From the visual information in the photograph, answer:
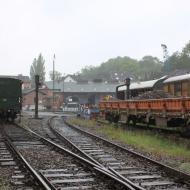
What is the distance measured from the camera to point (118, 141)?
18.5 m

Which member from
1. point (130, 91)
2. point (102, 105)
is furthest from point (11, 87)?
point (130, 91)

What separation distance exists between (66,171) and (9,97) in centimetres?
1974

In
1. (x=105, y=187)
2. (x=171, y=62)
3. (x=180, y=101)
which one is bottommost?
(x=105, y=187)

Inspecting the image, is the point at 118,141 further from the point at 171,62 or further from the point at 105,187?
the point at 171,62

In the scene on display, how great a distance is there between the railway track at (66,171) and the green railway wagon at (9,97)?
14.1 meters

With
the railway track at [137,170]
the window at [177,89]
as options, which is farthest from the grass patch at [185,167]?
the window at [177,89]

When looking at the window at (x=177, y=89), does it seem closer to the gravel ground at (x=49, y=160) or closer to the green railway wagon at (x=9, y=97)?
the green railway wagon at (x=9, y=97)

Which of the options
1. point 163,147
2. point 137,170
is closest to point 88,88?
point 163,147

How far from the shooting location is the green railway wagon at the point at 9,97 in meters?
29.4

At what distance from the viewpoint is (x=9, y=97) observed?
2977 cm

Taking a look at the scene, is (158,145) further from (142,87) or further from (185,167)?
(142,87)

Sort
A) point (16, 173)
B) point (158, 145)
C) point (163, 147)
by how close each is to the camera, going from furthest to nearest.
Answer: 1. point (158, 145)
2. point (163, 147)
3. point (16, 173)

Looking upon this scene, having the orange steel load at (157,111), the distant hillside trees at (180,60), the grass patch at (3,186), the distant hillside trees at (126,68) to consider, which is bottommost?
the grass patch at (3,186)

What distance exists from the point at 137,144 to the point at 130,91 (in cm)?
1677
